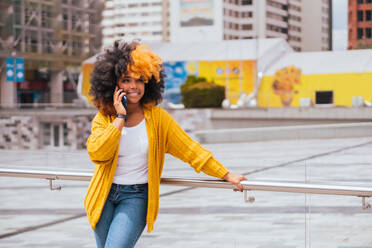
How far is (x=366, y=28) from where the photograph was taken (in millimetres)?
5820

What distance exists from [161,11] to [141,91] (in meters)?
133

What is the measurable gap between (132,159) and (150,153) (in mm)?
100

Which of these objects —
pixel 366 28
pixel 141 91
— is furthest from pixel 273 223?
pixel 366 28

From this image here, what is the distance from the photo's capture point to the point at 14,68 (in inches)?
1933

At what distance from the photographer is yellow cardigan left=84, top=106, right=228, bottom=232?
9.73 feet

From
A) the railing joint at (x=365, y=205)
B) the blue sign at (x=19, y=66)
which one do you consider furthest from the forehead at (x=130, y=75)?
the blue sign at (x=19, y=66)

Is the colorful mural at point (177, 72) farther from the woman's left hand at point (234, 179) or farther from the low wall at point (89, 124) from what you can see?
the woman's left hand at point (234, 179)

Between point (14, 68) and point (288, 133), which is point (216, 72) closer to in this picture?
point (14, 68)

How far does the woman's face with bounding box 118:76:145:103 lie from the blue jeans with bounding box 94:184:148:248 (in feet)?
1.43

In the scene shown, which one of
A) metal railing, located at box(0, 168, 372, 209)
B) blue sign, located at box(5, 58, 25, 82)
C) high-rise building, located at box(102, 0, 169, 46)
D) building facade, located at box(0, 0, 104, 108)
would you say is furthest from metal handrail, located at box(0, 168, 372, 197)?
high-rise building, located at box(102, 0, 169, 46)

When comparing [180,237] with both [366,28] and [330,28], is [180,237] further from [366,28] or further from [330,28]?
[330,28]

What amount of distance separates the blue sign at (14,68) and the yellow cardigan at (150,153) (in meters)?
47.5

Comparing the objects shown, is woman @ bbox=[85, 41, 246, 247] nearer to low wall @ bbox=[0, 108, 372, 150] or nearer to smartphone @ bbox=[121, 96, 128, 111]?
smartphone @ bbox=[121, 96, 128, 111]

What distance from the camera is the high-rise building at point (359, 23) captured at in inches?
221
